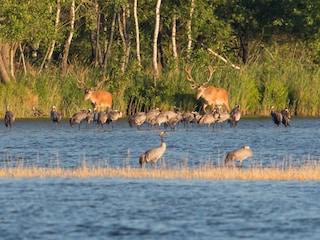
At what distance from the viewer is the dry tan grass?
1898 centimetres

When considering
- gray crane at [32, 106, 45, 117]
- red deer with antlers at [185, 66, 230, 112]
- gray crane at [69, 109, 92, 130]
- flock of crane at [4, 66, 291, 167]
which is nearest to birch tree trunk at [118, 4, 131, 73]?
flock of crane at [4, 66, 291, 167]

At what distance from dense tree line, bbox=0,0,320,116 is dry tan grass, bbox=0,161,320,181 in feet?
57.5

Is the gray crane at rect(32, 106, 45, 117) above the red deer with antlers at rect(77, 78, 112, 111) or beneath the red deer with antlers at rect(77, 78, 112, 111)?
beneath

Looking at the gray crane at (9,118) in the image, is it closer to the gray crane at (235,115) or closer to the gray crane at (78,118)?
the gray crane at (78,118)

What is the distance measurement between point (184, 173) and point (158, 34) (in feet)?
83.8

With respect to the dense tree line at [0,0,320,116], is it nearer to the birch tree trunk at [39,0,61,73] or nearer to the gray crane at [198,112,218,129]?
the birch tree trunk at [39,0,61,73]

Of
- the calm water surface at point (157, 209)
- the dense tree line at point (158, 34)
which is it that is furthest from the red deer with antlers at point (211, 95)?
the calm water surface at point (157, 209)

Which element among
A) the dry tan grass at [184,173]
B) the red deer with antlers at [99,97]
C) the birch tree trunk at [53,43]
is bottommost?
the dry tan grass at [184,173]

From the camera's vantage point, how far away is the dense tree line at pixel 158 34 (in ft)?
129

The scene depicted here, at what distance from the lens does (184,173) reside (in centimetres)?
1939

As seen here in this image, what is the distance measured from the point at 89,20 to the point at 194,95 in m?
6.91

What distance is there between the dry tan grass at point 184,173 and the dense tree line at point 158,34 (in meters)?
17.5

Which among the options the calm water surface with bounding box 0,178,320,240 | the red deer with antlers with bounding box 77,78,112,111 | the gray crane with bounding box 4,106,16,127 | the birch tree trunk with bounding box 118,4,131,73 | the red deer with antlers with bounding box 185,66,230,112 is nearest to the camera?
the calm water surface with bounding box 0,178,320,240

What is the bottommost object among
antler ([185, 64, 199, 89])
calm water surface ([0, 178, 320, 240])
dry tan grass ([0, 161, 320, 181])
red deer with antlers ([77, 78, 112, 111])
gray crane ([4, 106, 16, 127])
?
calm water surface ([0, 178, 320, 240])
